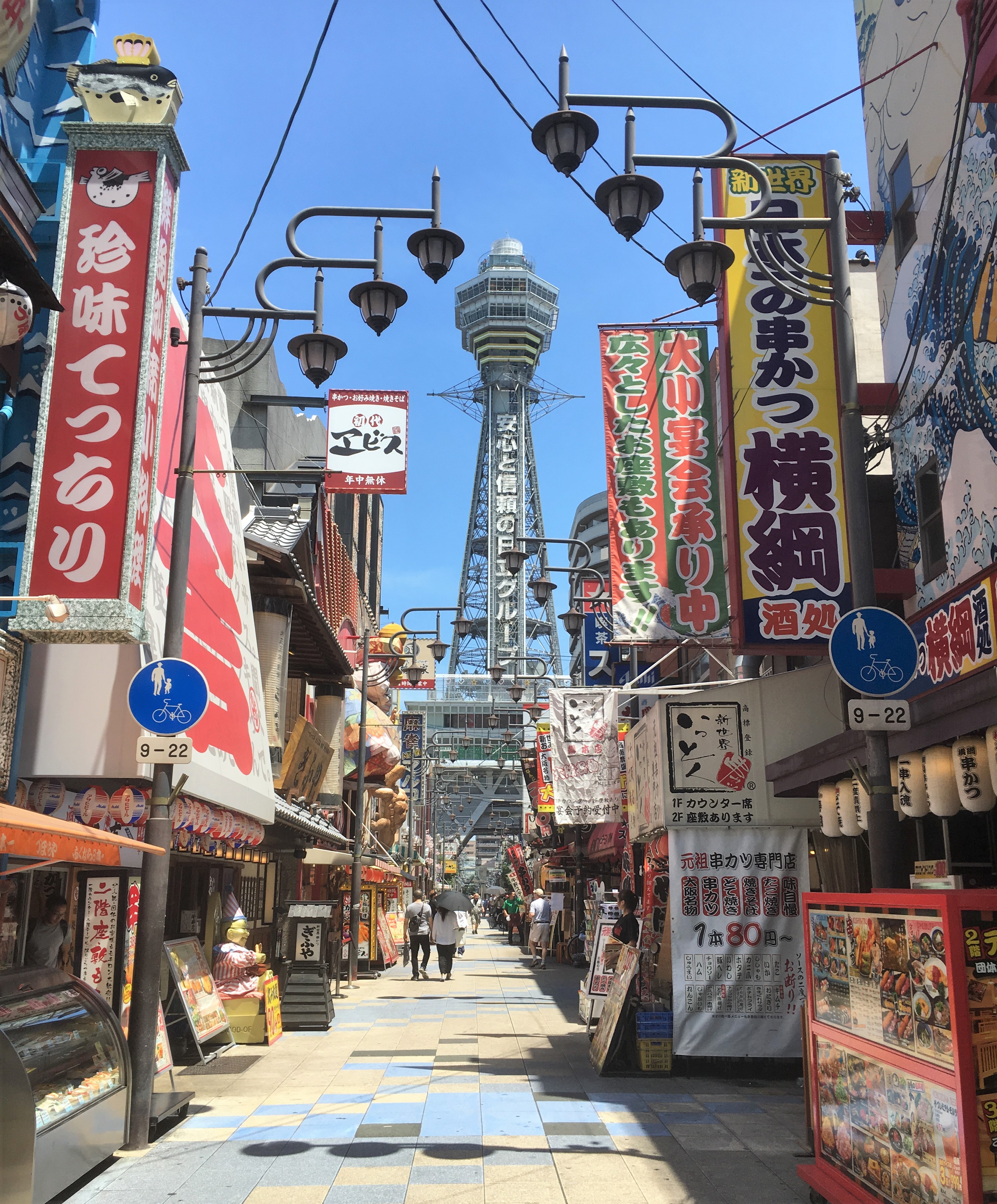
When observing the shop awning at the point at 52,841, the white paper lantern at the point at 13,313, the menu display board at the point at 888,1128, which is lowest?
the menu display board at the point at 888,1128

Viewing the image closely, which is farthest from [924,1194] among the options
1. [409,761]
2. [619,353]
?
[409,761]

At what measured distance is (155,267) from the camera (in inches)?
384

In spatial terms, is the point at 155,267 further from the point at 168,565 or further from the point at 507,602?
the point at 507,602

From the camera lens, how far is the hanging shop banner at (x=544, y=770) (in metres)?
30.2

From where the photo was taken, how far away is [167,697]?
28.8 ft

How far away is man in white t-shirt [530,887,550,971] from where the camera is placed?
2892 centimetres

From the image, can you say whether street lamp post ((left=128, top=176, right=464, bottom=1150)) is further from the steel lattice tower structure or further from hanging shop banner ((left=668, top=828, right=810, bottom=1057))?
the steel lattice tower structure

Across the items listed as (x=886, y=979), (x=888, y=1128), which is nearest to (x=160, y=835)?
(x=886, y=979)

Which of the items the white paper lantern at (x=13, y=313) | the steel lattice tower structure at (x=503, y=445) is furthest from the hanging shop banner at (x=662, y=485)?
the steel lattice tower structure at (x=503, y=445)

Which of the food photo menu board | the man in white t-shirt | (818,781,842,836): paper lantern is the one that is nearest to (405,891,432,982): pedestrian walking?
the man in white t-shirt

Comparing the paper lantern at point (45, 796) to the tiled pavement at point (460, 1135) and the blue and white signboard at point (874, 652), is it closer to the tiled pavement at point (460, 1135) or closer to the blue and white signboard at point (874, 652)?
the tiled pavement at point (460, 1135)

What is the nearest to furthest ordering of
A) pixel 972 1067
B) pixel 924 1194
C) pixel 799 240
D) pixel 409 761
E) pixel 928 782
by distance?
1. pixel 972 1067
2. pixel 924 1194
3. pixel 928 782
4. pixel 799 240
5. pixel 409 761

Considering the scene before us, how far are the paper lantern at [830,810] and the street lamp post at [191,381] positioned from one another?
6.84 meters

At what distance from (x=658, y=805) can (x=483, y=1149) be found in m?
5.69
